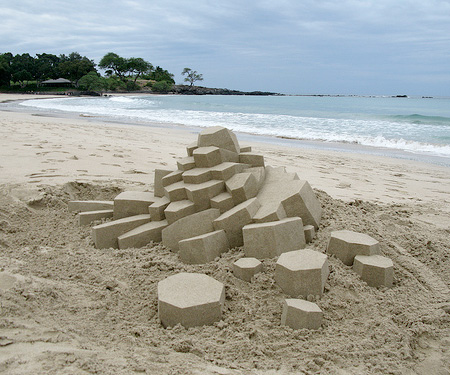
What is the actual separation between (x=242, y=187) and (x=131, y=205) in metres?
1.19

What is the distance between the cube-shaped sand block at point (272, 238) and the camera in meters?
2.76

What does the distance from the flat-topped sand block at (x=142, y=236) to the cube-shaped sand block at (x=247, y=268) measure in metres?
0.92

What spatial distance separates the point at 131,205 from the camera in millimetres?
3617

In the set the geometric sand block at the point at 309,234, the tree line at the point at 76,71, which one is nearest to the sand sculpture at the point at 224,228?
the geometric sand block at the point at 309,234

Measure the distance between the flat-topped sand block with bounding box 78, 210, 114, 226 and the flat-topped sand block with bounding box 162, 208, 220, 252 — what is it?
968 mm

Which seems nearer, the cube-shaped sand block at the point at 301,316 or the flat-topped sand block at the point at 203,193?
the cube-shaped sand block at the point at 301,316

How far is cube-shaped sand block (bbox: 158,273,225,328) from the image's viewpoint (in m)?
2.17

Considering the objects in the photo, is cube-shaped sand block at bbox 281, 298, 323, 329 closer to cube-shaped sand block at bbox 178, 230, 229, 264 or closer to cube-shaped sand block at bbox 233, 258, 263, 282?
cube-shaped sand block at bbox 233, 258, 263, 282

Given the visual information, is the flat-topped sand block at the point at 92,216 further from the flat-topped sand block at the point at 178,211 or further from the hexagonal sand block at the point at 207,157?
the hexagonal sand block at the point at 207,157

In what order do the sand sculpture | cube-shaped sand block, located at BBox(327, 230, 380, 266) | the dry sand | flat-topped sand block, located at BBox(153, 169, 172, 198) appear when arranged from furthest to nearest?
1. flat-topped sand block, located at BBox(153, 169, 172, 198)
2. cube-shaped sand block, located at BBox(327, 230, 380, 266)
3. the sand sculpture
4. the dry sand

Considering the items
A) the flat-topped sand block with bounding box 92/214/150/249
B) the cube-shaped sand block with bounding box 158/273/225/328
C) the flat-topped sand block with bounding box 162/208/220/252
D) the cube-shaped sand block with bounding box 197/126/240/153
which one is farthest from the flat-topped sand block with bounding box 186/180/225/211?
the cube-shaped sand block with bounding box 158/273/225/328

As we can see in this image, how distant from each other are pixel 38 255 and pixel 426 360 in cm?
278

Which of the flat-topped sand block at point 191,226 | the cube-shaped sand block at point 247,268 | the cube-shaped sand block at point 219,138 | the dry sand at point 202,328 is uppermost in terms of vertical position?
the cube-shaped sand block at point 219,138

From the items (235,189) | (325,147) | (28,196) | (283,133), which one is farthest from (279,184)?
(283,133)
